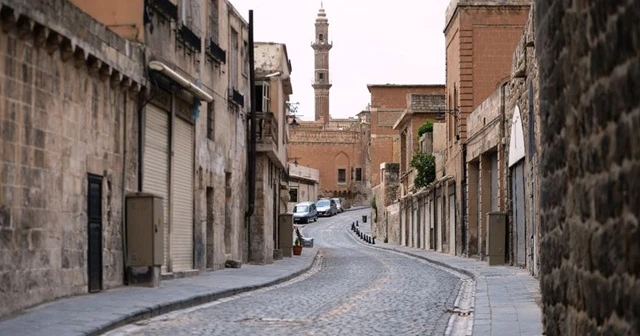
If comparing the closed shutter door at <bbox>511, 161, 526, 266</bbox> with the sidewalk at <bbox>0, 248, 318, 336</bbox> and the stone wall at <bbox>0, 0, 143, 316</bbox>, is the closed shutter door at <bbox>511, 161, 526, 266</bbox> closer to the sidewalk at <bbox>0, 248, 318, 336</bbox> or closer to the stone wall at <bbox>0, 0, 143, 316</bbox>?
the sidewalk at <bbox>0, 248, 318, 336</bbox>

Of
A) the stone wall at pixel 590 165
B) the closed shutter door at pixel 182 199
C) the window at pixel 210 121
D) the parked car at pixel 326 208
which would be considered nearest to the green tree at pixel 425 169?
the window at pixel 210 121

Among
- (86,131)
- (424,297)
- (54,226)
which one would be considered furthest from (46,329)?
(424,297)

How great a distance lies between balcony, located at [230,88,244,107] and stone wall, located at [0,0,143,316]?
11.3 m

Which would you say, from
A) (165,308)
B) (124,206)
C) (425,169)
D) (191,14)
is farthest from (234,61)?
(425,169)

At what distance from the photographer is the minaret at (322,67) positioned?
→ 13225 centimetres

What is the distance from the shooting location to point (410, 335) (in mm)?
12398

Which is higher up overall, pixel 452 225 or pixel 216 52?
pixel 216 52

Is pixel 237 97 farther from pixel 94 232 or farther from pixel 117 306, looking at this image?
pixel 117 306

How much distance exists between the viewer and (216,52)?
28562 millimetres

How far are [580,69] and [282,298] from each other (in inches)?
498

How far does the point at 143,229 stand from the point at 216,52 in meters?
10.3

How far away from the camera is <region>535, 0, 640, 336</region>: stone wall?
4.79 metres

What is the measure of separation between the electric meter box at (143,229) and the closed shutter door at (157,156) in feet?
5.31

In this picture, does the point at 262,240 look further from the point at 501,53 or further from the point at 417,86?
the point at 417,86
